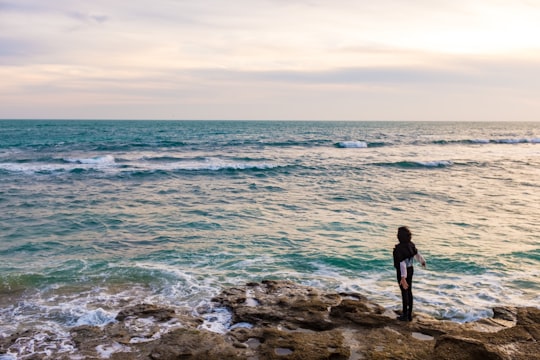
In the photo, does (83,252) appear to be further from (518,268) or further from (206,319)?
(518,268)

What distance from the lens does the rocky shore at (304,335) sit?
6488mm

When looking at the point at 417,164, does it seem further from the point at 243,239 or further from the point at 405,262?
the point at 405,262

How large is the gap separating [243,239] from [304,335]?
23.0 ft

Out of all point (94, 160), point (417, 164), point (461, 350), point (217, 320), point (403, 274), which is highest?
point (403, 274)

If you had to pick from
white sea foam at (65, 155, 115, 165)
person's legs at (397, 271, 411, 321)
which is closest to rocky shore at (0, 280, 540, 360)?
person's legs at (397, 271, 411, 321)

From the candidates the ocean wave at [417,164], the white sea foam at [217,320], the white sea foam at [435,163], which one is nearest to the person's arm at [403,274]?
the white sea foam at [217,320]

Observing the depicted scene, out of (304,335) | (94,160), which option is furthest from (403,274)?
(94,160)

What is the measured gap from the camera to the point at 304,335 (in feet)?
23.3

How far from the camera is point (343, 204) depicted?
19.4m

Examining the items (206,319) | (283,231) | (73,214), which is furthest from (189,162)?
(206,319)

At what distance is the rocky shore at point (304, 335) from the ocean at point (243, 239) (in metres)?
0.43

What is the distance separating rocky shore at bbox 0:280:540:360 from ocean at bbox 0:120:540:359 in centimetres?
43

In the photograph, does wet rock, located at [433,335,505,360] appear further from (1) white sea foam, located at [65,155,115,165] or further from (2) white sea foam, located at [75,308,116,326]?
(1) white sea foam, located at [65,155,115,165]

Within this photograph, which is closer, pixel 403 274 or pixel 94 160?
pixel 403 274
